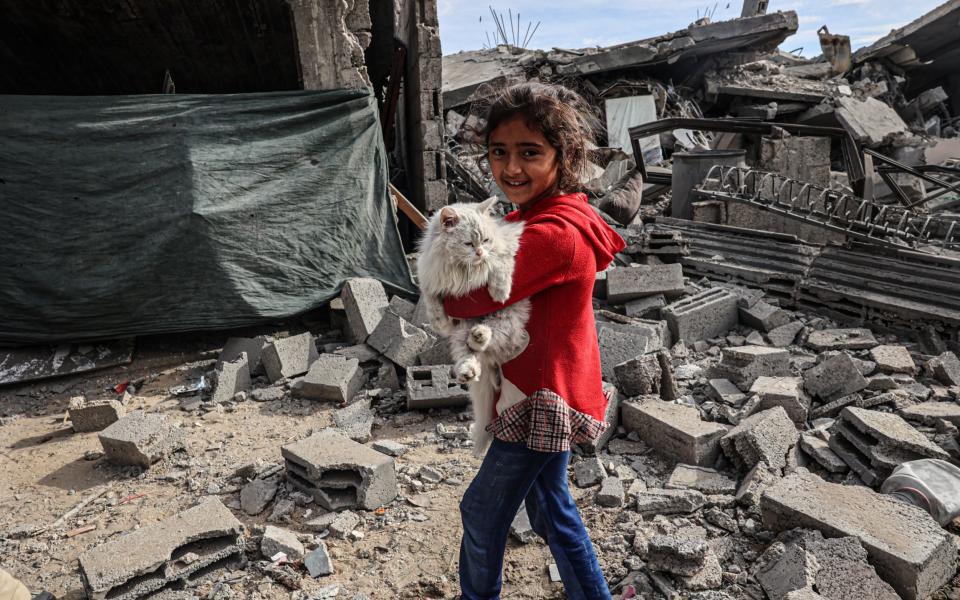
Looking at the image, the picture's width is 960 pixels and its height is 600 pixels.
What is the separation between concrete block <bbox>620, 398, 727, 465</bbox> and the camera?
11.6 ft

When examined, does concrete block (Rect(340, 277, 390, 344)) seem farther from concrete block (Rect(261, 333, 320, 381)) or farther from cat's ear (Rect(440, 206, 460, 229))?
cat's ear (Rect(440, 206, 460, 229))

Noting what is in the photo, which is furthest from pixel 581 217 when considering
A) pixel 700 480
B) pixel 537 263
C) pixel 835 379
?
pixel 835 379

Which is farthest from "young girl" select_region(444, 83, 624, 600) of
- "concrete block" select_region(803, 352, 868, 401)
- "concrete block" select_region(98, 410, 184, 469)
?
"concrete block" select_region(803, 352, 868, 401)

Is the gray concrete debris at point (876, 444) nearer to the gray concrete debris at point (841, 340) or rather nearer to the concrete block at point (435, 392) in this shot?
the gray concrete debris at point (841, 340)

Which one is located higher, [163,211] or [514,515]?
[163,211]

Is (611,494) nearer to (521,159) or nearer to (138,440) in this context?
(521,159)

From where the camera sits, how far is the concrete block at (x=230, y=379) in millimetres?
4879

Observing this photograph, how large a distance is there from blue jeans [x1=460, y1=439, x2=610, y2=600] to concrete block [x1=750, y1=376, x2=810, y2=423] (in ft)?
8.18

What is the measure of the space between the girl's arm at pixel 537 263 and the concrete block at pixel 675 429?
2255mm

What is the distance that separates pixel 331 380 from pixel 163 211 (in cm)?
222

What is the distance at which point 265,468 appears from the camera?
3754 mm

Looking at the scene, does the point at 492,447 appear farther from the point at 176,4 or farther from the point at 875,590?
the point at 176,4

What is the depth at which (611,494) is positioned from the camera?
329 cm

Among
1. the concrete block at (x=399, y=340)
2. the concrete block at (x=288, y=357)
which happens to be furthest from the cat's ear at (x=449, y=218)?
the concrete block at (x=288, y=357)
